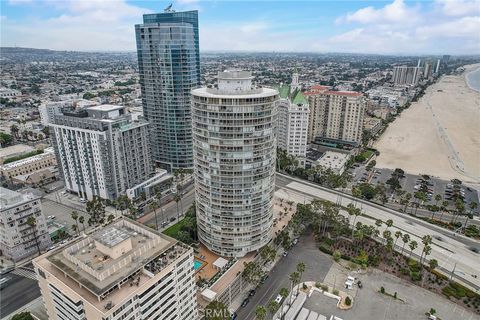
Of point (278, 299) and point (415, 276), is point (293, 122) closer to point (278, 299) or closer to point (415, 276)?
point (415, 276)

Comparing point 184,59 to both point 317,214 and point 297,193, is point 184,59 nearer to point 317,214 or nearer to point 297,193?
point 297,193

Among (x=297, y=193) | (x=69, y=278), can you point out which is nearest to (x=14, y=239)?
(x=69, y=278)

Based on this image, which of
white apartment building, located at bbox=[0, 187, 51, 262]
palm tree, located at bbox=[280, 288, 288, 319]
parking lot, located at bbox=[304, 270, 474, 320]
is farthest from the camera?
white apartment building, located at bbox=[0, 187, 51, 262]

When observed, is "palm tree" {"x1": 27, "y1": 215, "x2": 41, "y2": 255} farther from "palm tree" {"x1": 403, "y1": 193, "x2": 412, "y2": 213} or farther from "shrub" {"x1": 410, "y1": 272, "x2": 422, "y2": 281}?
"palm tree" {"x1": 403, "y1": 193, "x2": 412, "y2": 213}

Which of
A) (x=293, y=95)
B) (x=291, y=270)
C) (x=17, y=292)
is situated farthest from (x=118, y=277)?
(x=293, y=95)

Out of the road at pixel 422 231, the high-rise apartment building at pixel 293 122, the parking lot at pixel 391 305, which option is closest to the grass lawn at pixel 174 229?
the road at pixel 422 231

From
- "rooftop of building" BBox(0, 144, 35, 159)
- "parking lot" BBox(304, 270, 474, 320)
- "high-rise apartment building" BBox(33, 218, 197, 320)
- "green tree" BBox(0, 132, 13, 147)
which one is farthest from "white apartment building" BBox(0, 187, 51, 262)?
"green tree" BBox(0, 132, 13, 147)

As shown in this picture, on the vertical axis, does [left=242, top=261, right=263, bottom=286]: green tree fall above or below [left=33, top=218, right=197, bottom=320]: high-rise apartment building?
below
